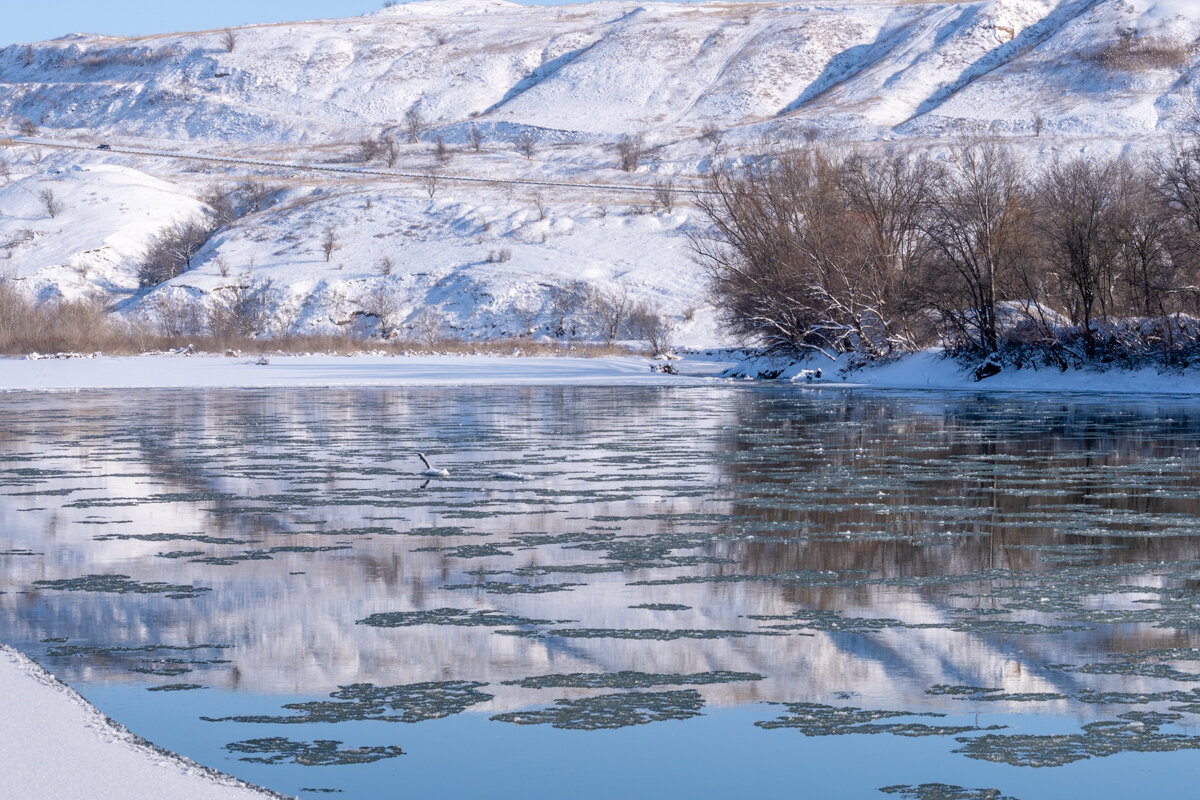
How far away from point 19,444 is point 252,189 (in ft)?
259

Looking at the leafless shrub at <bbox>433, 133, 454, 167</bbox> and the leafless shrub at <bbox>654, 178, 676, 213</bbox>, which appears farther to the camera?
the leafless shrub at <bbox>433, 133, 454, 167</bbox>

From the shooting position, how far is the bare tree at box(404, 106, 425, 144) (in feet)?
383

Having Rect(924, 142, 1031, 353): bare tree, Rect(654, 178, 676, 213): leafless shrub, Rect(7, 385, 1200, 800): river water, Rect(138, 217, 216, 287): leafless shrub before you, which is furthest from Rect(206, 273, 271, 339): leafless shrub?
Rect(7, 385, 1200, 800): river water

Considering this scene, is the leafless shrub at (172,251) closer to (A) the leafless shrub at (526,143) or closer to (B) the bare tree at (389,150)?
(B) the bare tree at (389,150)

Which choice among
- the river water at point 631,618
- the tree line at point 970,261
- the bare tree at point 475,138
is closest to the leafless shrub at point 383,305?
the tree line at point 970,261

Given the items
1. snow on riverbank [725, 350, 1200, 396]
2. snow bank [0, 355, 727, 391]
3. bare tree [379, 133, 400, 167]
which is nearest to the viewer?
snow on riverbank [725, 350, 1200, 396]

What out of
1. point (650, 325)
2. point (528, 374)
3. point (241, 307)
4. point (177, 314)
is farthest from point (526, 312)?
point (528, 374)

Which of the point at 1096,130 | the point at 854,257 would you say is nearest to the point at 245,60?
the point at 1096,130

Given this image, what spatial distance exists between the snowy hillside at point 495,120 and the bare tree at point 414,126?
0.71 metres

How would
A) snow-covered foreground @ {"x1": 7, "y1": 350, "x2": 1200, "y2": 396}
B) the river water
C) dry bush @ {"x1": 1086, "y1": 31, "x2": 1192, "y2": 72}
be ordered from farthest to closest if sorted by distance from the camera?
dry bush @ {"x1": 1086, "y1": 31, "x2": 1192, "y2": 72}, snow-covered foreground @ {"x1": 7, "y1": 350, "x2": 1200, "y2": 396}, the river water

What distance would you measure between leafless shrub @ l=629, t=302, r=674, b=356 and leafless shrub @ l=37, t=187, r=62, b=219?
1615 inches

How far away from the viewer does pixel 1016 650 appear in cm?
656

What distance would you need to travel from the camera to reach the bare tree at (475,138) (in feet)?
370

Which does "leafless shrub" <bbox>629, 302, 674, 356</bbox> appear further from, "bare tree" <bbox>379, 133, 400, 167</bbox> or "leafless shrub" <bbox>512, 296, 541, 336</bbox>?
"bare tree" <bbox>379, 133, 400, 167</bbox>
